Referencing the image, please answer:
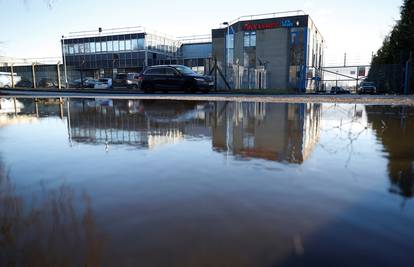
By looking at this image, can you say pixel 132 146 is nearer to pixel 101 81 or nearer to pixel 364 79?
pixel 364 79

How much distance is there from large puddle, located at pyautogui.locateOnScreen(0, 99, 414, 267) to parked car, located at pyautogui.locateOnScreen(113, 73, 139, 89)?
109 ft

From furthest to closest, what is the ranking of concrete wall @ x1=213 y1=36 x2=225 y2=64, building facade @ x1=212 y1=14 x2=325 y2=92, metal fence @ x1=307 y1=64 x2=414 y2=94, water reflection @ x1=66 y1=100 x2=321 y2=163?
concrete wall @ x1=213 y1=36 x2=225 y2=64, building facade @ x1=212 y1=14 x2=325 y2=92, metal fence @ x1=307 y1=64 x2=414 y2=94, water reflection @ x1=66 y1=100 x2=321 y2=163

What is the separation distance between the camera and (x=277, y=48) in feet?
121

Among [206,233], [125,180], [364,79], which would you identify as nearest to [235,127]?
[125,180]

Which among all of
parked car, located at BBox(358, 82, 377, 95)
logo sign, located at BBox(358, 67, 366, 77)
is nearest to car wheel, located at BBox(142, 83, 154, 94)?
parked car, located at BBox(358, 82, 377, 95)

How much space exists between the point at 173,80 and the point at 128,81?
19945mm

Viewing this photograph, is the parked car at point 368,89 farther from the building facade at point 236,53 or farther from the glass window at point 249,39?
the glass window at point 249,39

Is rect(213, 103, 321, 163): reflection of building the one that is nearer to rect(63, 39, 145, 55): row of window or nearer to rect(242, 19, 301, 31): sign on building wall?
rect(242, 19, 301, 31): sign on building wall

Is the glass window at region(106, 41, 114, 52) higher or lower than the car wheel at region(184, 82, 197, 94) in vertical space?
higher

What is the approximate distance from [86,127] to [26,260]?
13.9ft

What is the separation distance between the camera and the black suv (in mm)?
18062

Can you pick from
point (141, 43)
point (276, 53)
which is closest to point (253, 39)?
point (276, 53)

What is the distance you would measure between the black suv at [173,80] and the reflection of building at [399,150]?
13.0 metres

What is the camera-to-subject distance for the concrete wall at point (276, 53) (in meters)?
36.6
